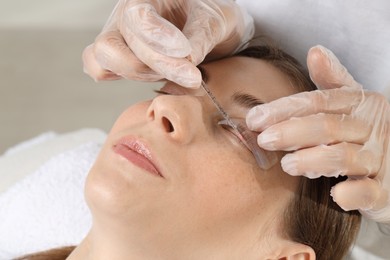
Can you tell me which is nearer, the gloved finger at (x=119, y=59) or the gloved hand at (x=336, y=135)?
the gloved hand at (x=336, y=135)

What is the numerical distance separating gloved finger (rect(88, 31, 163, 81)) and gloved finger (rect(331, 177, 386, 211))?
0.42m

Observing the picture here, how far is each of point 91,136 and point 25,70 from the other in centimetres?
95

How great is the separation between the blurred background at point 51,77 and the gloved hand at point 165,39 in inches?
58.0

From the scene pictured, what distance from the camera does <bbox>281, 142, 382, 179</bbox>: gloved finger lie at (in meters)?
1.19

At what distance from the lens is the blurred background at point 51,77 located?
2930 mm

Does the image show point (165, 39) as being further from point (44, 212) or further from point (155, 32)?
point (44, 212)

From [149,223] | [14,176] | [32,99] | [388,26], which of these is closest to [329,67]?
[388,26]

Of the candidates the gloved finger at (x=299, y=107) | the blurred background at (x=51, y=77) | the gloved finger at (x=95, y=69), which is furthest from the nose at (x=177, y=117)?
the blurred background at (x=51, y=77)

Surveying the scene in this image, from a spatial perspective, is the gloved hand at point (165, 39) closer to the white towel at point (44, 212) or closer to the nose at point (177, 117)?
the nose at point (177, 117)

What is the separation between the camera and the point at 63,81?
119 inches

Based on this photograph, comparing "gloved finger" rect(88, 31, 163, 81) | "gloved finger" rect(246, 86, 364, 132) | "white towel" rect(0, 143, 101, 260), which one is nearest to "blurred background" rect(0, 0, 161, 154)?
"white towel" rect(0, 143, 101, 260)

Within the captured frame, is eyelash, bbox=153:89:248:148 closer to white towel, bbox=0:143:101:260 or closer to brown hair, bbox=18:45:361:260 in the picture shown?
brown hair, bbox=18:45:361:260

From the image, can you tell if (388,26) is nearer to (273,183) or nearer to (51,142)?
(273,183)

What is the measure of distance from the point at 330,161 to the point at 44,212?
999mm
